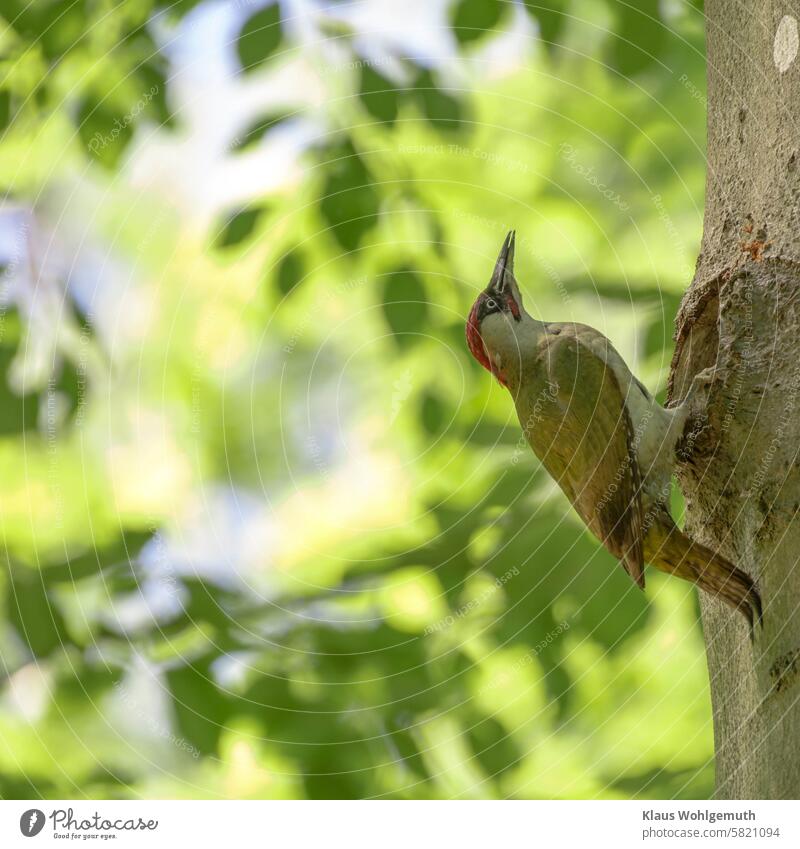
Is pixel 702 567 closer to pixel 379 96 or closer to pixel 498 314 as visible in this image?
pixel 498 314

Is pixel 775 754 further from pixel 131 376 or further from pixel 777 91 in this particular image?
pixel 131 376

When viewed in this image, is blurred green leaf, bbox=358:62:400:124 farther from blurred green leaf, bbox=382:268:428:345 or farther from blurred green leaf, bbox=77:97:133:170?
blurred green leaf, bbox=77:97:133:170

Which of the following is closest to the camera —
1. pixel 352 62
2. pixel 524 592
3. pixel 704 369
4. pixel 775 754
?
pixel 775 754

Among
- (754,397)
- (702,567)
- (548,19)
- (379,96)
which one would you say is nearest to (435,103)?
(379,96)

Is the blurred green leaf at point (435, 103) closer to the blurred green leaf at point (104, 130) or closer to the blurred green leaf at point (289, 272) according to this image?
the blurred green leaf at point (289, 272)

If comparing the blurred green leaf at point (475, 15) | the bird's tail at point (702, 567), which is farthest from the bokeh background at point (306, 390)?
the bird's tail at point (702, 567)

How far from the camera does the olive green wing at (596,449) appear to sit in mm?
947

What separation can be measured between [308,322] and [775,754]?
0.76m

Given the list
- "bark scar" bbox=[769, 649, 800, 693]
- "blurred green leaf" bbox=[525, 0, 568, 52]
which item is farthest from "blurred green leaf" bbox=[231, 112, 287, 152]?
"bark scar" bbox=[769, 649, 800, 693]

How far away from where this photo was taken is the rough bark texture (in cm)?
82

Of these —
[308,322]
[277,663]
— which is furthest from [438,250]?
[277,663]

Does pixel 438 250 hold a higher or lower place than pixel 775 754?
higher

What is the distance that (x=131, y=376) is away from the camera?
126 cm

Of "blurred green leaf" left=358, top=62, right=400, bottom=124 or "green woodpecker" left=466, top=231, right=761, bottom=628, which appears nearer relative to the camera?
"green woodpecker" left=466, top=231, right=761, bottom=628
